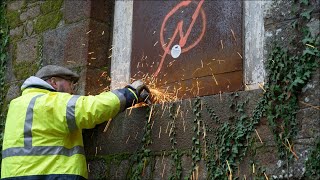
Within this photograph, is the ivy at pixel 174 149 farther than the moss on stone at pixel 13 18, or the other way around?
the moss on stone at pixel 13 18

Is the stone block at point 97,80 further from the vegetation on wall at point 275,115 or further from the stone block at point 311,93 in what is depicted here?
the stone block at point 311,93

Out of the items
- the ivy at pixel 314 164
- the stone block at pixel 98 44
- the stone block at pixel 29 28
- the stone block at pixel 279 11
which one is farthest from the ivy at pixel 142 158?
the stone block at pixel 29 28

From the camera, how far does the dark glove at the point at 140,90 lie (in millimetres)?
4395

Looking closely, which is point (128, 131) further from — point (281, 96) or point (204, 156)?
point (281, 96)

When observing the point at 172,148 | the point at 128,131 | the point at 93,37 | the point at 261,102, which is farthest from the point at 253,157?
the point at 93,37

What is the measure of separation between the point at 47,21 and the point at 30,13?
0.98ft

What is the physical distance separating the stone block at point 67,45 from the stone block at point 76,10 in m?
0.06

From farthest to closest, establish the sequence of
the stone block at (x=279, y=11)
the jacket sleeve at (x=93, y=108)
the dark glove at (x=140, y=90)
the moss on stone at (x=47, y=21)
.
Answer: the moss on stone at (x=47, y=21)
the dark glove at (x=140, y=90)
the jacket sleeve at (x=93, y=108)
the stone block at (x=279, y=11)

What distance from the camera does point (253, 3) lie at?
464cm

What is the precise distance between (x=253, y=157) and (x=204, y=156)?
1.25 ft

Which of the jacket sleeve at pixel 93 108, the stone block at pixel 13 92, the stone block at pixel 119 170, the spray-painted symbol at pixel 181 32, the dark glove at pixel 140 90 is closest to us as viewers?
the jacket sleeve at pixel 93 108

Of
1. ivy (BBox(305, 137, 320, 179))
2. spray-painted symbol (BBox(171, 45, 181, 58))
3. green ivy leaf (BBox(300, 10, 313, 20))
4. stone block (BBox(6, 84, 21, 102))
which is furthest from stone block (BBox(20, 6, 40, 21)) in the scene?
ivy (BBox(305, 137, 320, 179))

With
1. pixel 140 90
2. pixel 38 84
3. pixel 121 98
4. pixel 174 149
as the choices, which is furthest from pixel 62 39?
pixel 174 149

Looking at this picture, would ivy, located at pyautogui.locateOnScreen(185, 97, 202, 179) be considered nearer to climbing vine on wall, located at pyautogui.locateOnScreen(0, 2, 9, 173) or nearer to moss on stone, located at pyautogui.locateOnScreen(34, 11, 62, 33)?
moss on stone, located at pyautogui.locateOnScreen(34, 11, 62, 33)
